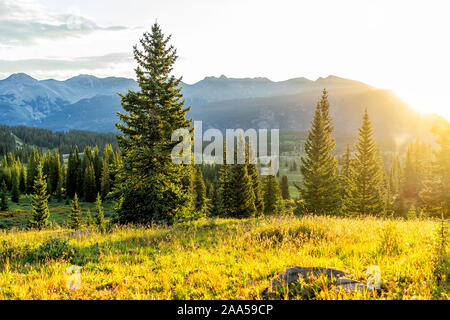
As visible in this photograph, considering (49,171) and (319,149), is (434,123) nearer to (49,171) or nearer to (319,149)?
(319,149)

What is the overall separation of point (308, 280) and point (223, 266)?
6.41ft

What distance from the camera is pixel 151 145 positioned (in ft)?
60.9

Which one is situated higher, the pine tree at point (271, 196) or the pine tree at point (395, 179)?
the pine tree at point (271, 196)

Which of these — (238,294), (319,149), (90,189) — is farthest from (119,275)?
(90,189)

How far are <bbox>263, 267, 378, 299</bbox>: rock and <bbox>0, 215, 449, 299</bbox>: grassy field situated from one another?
0.15 meters

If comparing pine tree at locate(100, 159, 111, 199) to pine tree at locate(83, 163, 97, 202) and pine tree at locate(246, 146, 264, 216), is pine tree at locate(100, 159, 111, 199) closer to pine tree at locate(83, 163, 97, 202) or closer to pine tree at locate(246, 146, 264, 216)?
pine tree at locate(83, 163, 97, 202)

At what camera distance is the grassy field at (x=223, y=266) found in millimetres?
4484

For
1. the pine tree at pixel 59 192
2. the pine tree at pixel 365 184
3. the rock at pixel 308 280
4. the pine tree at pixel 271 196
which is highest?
the rock at pixel 308 280

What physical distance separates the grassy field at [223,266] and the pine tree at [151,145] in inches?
362

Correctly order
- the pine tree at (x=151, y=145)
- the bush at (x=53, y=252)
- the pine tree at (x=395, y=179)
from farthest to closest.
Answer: the pine tree at (x=395, y=179) < the pine tree at (x=151, y=145) < the bush at (x=53, y=252)

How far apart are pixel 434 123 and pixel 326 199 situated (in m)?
19.6

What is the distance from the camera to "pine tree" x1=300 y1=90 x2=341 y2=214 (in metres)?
37.7

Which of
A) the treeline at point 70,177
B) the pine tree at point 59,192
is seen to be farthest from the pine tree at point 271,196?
the pine tree at point 59,192

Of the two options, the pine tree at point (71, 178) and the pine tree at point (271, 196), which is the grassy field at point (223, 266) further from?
the pine tree at point (71, 178)
